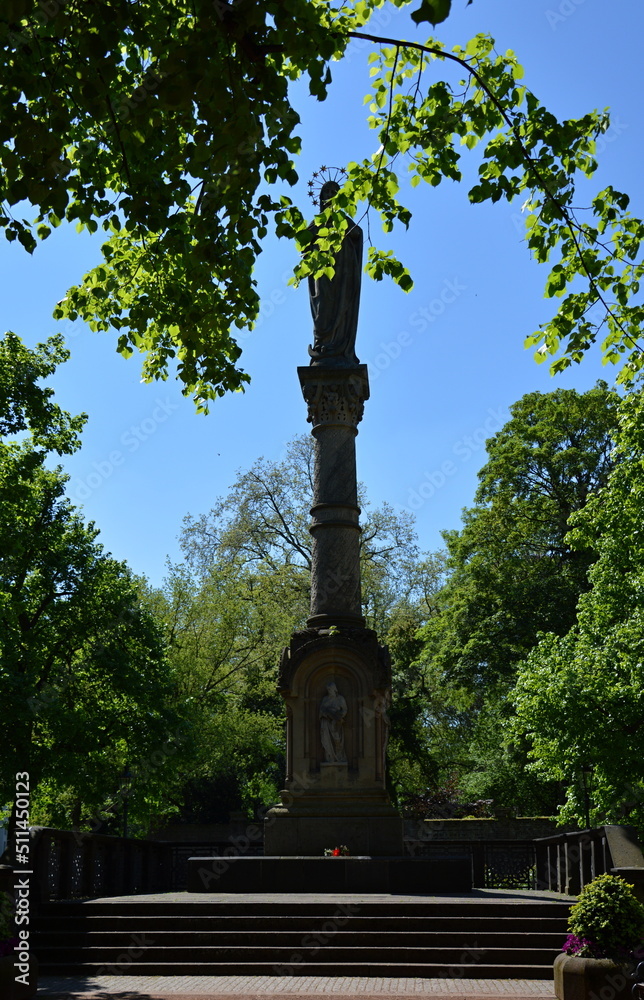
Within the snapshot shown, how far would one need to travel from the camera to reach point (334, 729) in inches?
682

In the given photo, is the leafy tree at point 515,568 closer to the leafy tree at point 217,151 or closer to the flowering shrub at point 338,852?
the flowering shrub at point 338,852

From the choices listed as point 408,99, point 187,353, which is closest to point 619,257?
point 408,99

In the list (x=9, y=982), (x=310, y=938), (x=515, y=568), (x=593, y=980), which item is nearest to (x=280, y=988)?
(x=310, y=938)

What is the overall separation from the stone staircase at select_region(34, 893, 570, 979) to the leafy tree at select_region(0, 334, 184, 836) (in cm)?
823

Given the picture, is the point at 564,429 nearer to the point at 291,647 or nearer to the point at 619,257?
the point at 291,647

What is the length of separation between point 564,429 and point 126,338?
24.4 m

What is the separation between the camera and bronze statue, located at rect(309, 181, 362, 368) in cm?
1984

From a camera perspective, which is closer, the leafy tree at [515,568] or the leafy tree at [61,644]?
the leafy tree at [61,644]

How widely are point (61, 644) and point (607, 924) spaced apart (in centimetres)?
1688

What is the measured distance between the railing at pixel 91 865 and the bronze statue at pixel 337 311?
9.77 metres

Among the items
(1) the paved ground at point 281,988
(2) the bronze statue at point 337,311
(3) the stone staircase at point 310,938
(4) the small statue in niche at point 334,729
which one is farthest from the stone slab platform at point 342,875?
(2) the bronze statue at point 337,311

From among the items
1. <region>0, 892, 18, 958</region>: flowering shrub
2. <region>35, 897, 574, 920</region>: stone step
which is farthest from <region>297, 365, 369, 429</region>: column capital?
<region>0, 892, 18, 958</region>: flowering shrub

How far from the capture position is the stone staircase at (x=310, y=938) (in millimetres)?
11172

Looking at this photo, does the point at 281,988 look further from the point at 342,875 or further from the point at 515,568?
the point at 515,568
